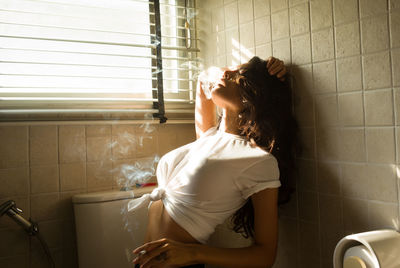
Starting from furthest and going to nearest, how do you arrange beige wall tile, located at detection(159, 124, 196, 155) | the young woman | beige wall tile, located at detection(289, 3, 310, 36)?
beige wall tile, located at detection(159, 124, 196, 155)
beige wall tile, located at detection(289, 3, 310, 36)
the young woman

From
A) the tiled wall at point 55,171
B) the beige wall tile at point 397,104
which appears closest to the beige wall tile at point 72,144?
the tiled wall at point 55,171

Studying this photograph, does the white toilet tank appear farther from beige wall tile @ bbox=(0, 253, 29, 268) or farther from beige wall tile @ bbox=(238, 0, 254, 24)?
beige wall tile @ bbox=(238, 0, 254, 24)

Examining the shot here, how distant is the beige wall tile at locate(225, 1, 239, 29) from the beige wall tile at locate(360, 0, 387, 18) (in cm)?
56

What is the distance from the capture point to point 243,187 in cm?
110

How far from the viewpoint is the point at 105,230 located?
4.33 ft

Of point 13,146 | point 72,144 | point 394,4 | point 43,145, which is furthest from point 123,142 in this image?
point 394,4

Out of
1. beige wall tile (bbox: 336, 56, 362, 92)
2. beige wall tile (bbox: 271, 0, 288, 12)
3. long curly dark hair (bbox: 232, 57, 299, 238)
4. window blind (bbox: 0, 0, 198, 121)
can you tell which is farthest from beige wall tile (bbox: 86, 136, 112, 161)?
beige wall tile (bbox: 336, 56, 362, 92)

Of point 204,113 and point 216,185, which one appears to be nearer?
point 216,185

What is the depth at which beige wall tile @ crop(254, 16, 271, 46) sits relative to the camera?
127 centimetres

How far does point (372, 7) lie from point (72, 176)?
1.28 m

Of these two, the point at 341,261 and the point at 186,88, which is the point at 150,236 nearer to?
the point at 341,261

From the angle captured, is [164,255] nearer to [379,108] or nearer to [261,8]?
[379,108]

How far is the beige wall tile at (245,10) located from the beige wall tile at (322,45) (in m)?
0.33

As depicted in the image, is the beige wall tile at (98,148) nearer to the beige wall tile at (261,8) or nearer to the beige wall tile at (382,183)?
the beige wall tile at (261,8)
